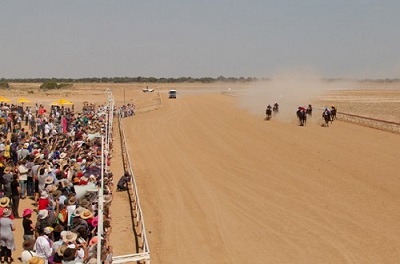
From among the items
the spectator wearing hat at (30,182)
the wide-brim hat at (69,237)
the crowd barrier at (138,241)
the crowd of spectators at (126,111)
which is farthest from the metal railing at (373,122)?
the wide-brim hat at (69,237)

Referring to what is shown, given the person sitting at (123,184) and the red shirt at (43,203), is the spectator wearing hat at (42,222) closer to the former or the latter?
the red shirt at (43,203)

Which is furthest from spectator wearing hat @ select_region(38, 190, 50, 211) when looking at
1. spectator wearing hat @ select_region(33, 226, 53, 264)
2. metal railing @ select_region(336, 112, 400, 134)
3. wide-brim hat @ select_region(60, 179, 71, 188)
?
metal railing @ select_region(336, 112, 400, 134)

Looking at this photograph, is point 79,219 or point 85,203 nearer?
point 79,219

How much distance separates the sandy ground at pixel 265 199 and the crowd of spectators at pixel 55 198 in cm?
133

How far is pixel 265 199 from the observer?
1357cm

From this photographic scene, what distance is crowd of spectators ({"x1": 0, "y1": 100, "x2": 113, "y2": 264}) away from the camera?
23.5 feet

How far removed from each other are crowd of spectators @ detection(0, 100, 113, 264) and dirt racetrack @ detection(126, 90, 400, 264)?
1.98 m

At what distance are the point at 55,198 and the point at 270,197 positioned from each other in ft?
22.9

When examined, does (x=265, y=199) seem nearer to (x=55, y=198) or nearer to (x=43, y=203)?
(x=55, y=198)

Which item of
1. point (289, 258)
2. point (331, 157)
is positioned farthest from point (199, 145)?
point (289, 258)

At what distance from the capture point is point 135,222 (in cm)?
1162

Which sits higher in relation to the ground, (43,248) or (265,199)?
(43,248)

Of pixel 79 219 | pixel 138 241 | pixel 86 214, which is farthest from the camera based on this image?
pixel 138 241

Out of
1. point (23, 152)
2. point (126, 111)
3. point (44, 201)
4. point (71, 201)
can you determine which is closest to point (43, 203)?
point (44, 201)
